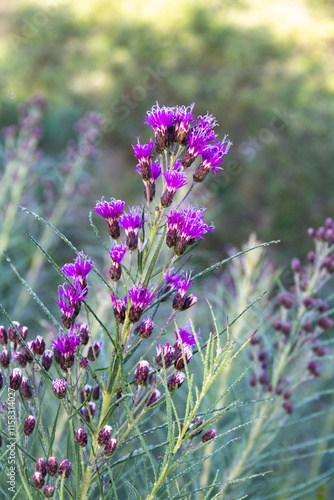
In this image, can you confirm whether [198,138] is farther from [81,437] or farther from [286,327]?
[286,327]

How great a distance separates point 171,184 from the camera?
0.52 metres

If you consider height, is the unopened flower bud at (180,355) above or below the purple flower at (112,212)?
below

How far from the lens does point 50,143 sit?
350 cm

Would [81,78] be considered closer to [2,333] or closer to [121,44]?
[121,44]

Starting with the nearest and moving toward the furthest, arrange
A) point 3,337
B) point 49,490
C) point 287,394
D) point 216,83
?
point 49,490, point 3,337, point 287,394, point 216,83

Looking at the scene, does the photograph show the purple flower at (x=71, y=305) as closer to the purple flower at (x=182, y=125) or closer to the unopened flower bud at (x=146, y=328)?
the unopened flower bud at (x=146, y=328)

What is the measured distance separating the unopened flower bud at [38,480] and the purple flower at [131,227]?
9.4 inches

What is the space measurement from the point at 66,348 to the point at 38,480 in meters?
0.12

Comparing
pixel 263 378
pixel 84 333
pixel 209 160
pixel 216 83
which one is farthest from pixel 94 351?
pixel 216 83

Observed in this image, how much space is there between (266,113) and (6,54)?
243cm

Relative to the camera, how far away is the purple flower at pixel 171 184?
0.51 meters

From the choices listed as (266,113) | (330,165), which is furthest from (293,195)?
(266,113)

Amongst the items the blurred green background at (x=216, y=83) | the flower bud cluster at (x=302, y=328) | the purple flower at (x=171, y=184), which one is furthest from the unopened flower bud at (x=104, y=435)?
the blurred green background at (x=216, y=83)

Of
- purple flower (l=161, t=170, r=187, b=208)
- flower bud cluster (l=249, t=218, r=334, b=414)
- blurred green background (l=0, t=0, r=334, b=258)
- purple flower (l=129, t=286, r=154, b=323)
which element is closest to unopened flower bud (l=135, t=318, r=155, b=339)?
purple flower (l=129, t=286, r=154, b=323)
